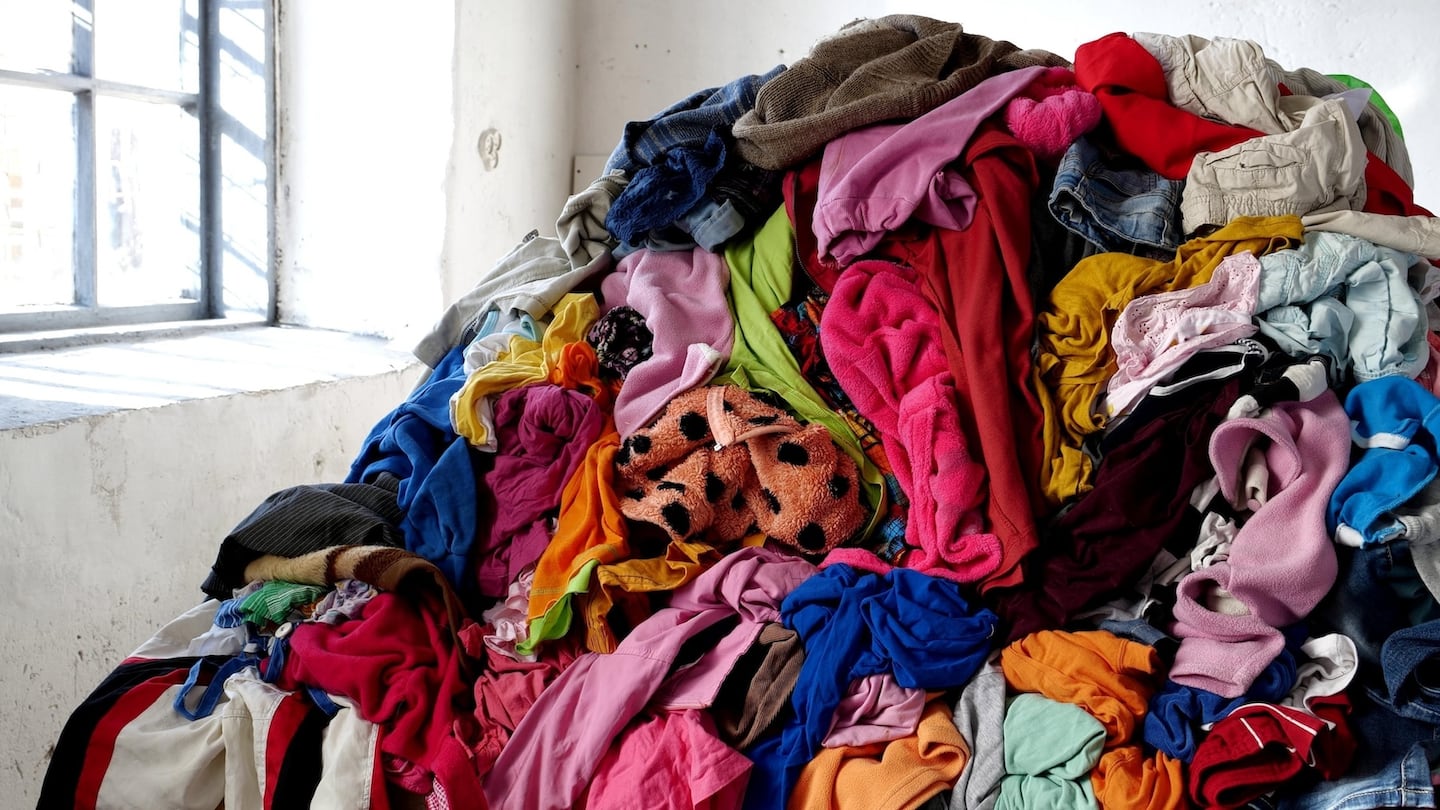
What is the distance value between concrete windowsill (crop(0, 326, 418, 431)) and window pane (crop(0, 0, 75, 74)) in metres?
0.50

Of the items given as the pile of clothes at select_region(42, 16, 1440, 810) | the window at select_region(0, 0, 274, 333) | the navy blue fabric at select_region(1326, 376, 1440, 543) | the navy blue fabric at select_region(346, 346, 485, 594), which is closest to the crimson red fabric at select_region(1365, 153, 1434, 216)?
the pile of clothes at select_region(42, 16, 1440, 810)

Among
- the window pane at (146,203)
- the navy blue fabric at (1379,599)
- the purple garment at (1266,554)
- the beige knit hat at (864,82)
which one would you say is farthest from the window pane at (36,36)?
the navy blue fabric at (1379,599)

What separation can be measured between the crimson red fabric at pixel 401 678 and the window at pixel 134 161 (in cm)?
125

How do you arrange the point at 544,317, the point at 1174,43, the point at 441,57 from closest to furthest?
the point at 1174,43, the point at 544,317, the point at 441,57

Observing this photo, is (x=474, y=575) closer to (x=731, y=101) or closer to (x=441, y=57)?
(x=731, y=101)

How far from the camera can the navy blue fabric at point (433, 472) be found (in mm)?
1088

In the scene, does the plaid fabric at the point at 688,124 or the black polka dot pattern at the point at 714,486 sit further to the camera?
the plaid fabric at the point at 688,124

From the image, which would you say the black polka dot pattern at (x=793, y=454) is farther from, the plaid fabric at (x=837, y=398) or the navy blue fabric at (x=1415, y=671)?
the navy blue fabric at (x=1415, y=671)

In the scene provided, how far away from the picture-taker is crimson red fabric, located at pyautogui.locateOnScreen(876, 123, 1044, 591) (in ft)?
3.12

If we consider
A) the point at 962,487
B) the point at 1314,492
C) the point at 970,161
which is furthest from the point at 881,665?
the point at 970,161

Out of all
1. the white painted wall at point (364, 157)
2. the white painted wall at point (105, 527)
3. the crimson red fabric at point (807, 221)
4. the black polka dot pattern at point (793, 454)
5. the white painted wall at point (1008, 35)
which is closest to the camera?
the black polka dot pattern at point (793, 454)

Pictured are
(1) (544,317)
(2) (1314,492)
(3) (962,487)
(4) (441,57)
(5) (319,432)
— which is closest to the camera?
(2) (1314,492)

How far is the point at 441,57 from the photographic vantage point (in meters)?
2.25

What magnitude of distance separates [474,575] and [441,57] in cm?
148
